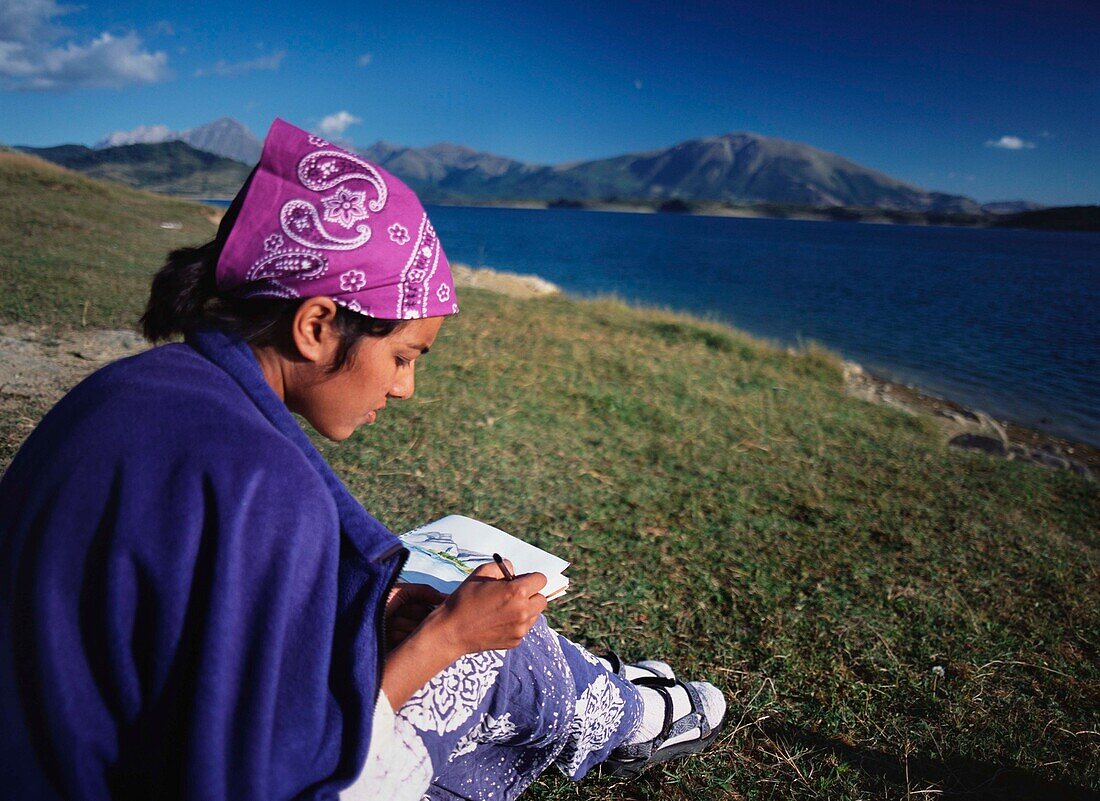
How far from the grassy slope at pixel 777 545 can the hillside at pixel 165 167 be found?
406 ft

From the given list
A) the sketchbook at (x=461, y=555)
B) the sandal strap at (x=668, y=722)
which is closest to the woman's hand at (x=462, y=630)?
the sketchbook at (x=461, y=555)

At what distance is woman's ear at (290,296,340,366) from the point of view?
128 cm

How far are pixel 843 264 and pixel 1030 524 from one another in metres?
49.9

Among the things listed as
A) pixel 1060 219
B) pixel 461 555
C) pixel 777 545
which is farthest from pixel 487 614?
pixel 1060 219

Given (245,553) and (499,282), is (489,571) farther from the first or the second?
(499,282)

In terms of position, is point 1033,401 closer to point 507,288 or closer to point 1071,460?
point 1071,460

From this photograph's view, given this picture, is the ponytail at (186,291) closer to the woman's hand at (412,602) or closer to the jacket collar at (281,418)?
the jacket collar at (281,418)

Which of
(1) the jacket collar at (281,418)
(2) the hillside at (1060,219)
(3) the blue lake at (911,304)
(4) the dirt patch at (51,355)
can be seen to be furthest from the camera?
(2) the hillside at (1060,219)

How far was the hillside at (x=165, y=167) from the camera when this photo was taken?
119500 millimetres

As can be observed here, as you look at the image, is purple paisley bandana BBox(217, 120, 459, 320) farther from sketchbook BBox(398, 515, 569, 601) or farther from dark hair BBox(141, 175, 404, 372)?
sketchbook BBox(398, 515, 569, 601)

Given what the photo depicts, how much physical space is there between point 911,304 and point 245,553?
31113mm

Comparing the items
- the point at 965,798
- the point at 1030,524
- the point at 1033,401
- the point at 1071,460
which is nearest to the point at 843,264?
the point at 1033,401

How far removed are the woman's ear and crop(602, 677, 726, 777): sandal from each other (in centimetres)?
154

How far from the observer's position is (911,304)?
91.1ft
